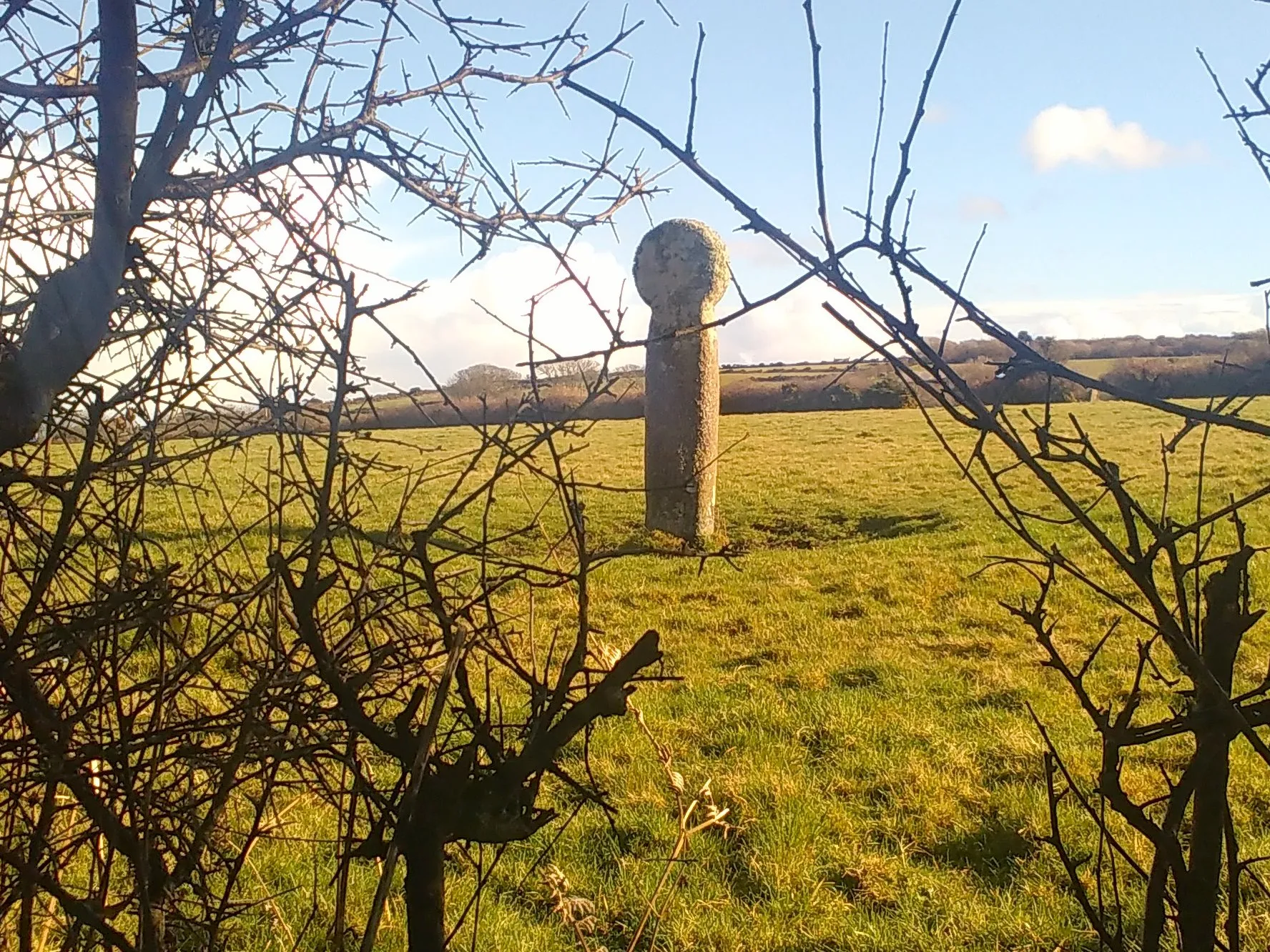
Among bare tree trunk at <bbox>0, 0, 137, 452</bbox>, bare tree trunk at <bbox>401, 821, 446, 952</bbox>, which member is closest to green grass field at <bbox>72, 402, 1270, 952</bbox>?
bare tree trunk at <bbox>401, 821, 446, 952</bbox>

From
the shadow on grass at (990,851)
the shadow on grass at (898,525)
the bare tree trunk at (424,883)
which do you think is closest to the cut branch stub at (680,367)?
the shadow on grass at (898,525)

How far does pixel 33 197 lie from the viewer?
70.4 inches

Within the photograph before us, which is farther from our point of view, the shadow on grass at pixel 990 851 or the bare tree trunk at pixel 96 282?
the shadow on grass at pixel 990 851

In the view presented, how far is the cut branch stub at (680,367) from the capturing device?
27.7ft

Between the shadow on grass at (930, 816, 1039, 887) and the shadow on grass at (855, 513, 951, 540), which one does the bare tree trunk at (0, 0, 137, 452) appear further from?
the shadow on grass at (855, 513, 951, 540)

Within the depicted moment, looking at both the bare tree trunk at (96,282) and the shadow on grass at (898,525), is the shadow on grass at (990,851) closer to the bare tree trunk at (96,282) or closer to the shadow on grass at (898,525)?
the bare tree trunk at (96,282)

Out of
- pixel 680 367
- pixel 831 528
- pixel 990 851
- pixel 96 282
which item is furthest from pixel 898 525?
pixel 96 282

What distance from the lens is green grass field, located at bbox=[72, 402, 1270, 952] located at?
2893 mm

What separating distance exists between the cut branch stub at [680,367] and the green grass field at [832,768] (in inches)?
27.9

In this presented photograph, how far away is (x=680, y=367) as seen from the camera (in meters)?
8.54

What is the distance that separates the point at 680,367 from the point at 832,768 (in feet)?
16.6

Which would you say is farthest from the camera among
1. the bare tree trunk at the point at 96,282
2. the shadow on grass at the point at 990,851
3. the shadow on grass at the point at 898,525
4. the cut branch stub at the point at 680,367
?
the shadow on grass at the point at 898,525

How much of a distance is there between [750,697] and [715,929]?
197 centimetres

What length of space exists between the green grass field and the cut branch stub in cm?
71
